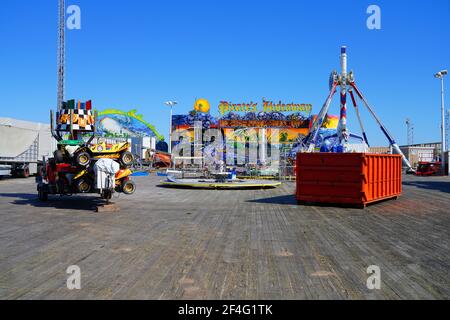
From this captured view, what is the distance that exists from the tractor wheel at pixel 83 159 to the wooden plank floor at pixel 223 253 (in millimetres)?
1513

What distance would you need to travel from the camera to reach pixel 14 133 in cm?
2741

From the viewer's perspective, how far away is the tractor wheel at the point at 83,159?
40.4 feet

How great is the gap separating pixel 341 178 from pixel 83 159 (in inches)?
354

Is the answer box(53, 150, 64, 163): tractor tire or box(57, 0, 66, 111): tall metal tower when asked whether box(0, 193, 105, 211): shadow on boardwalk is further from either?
box(57, 0, 66, 111): tall metal tower

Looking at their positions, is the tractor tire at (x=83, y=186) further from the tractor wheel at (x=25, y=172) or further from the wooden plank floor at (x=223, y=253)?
the tractor wheel at (x=25, y=172)

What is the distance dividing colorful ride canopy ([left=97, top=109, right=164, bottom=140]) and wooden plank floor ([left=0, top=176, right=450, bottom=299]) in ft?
257

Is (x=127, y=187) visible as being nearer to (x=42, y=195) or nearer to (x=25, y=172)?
(x=42, y=195)

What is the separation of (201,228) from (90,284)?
4.48 m

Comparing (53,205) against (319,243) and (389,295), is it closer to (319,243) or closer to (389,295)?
(319,243)

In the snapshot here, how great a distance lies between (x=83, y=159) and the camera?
1235cm

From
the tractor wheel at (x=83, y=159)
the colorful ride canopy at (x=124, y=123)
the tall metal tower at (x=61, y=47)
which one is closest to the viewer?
the tractor wheel at (x=83, y=159)

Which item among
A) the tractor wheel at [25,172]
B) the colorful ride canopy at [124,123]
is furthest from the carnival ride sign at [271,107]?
the tractor wheel at [25,172]

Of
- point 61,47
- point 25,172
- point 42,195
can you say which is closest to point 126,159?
point 42,195

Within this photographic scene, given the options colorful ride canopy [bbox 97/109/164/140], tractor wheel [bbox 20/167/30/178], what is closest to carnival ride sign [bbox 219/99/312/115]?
colorful ride canopy [bbox 97/109/164/140]
